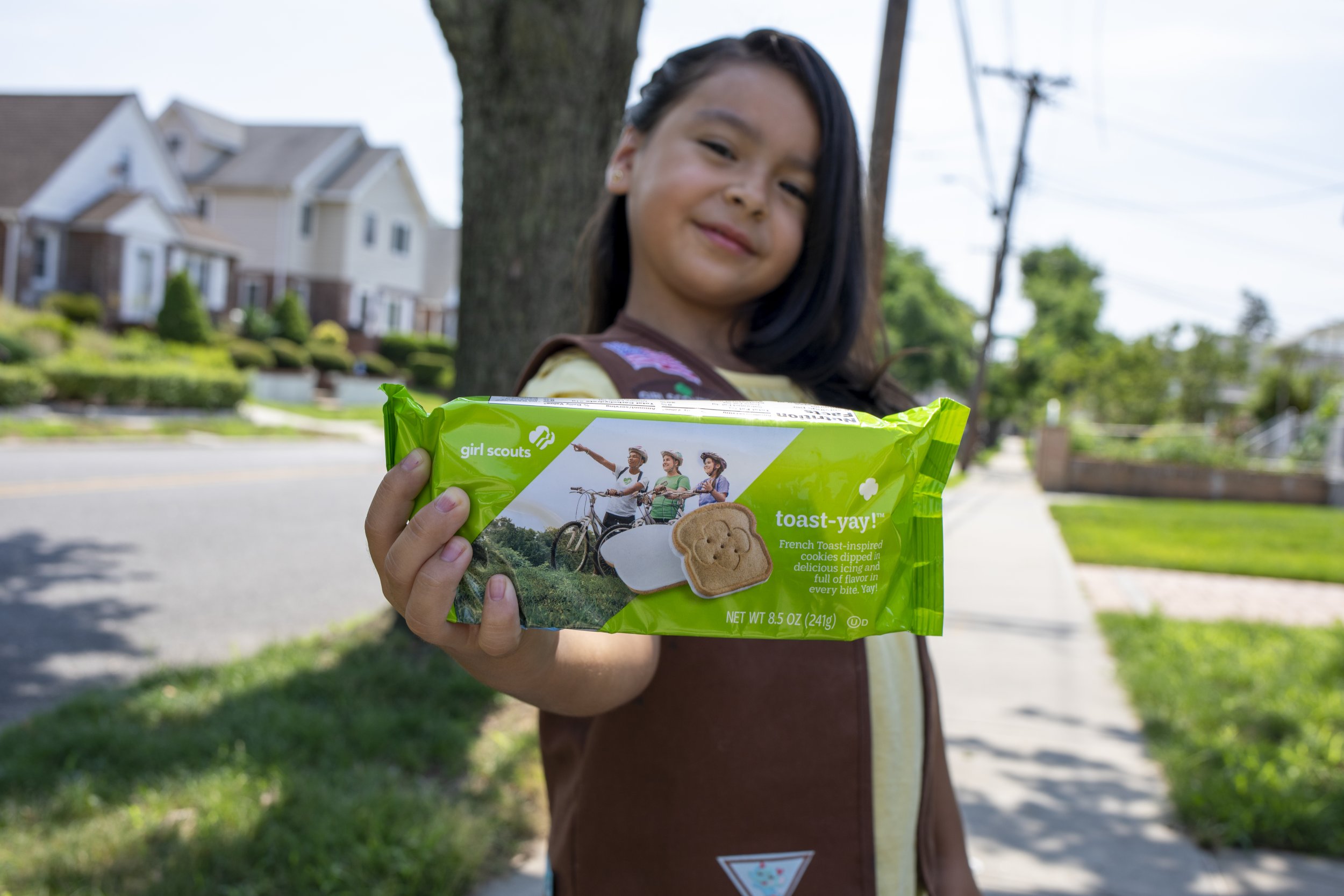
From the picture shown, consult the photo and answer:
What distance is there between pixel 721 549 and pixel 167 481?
1061 cm

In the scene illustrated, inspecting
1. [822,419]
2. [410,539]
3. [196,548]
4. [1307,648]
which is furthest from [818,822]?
[196,548]

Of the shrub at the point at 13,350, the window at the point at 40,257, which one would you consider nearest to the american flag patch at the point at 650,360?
the shrub at the point at 13,350

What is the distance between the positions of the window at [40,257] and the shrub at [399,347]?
920 cm

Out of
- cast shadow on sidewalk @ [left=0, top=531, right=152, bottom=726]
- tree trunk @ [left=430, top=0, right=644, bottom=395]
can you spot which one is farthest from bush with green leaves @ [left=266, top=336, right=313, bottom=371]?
tree trunk @ [left=430, top=0, right=644, bottom=395]

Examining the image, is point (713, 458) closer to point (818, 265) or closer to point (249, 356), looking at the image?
point (818, 265)

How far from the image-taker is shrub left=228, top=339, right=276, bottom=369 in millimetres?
22344

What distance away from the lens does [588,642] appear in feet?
3.67

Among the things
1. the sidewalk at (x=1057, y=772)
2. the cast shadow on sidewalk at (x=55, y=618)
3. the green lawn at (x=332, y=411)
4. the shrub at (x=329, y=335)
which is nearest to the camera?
the sidewalk at (x=1057, y=772)

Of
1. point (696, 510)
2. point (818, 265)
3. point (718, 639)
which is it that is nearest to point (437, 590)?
point (696, 510)

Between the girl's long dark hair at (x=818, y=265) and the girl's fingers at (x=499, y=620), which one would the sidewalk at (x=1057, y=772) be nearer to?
the girl's long dark hair at (x=818, y=265)

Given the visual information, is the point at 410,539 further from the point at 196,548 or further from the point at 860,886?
the point at 196,548

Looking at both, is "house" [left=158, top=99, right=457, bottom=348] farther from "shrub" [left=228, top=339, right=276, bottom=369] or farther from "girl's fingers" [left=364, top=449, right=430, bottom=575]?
"girl's fingers" [left=364, top=449, right=430, bottom=575]

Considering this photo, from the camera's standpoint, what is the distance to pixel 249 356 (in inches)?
881

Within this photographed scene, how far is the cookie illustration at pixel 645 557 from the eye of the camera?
3.46 ft
